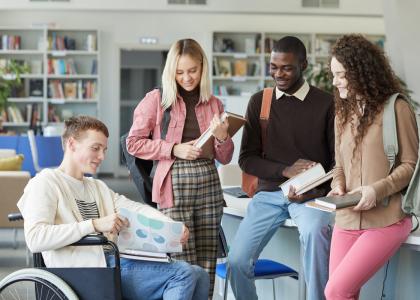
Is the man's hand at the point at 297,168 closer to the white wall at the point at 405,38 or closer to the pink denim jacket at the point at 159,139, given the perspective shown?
the pink denim jacket at the point at 159,139

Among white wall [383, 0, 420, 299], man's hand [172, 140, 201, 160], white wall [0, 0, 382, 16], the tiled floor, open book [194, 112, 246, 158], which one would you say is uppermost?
white wall [0, 0, 382, 16]

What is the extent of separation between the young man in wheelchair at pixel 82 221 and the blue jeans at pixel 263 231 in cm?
48

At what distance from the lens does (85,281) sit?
2.54m

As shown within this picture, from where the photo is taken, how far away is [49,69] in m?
13.7

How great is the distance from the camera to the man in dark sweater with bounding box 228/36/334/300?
10.4 feet

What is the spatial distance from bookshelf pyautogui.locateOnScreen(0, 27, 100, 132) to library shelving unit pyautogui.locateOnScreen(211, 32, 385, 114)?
88.6 inches

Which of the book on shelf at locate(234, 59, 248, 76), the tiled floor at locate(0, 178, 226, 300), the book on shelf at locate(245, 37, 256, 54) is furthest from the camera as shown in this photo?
the book on shelf at locate(234, 59, 248, 76)

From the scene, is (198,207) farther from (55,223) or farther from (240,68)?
(240,68)

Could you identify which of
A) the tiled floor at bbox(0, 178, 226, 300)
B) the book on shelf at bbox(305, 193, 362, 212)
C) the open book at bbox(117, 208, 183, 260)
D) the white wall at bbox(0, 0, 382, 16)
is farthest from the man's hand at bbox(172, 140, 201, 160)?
the white wall at bbox(0, 0, 382, 16)

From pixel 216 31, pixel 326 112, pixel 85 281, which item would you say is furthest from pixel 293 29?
pixel 85 281

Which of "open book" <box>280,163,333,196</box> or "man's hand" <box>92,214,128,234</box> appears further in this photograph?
"open book" <box>280,163,333,196</box>

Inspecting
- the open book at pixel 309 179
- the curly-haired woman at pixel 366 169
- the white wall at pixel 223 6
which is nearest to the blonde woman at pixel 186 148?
the open book at pixel 309 179

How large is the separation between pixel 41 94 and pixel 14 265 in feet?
26.5

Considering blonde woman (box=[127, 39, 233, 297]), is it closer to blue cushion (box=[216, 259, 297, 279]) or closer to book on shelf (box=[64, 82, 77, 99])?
blue cushion (box=[216, 259, 297, 279])
